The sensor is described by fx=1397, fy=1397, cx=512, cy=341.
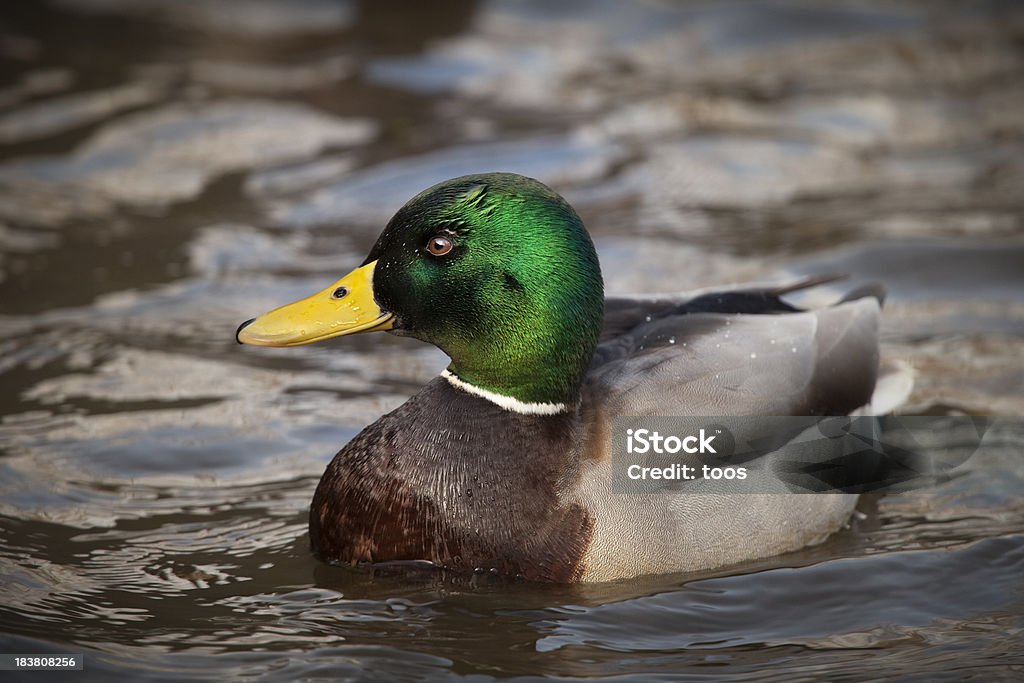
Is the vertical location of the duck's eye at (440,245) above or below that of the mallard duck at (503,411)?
above

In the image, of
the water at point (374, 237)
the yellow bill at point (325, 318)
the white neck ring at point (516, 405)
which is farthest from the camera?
the white neck ring at point (516, 405)

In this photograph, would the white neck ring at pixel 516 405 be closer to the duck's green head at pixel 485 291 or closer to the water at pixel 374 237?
the duck's green head at pixel 485 291

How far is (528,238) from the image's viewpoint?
468cm

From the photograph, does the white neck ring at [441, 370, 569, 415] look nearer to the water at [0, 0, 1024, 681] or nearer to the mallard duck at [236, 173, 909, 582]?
the mallard duck at [236, 173, 909, 582]

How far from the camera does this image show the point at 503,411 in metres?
4.84

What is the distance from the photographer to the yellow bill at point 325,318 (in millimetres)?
4652

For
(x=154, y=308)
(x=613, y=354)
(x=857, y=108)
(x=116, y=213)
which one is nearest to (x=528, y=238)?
(x=613, y=354)

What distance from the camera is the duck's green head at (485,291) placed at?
468 centimetres

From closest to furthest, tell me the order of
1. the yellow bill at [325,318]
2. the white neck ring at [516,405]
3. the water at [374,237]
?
the water at [374,237] < the yellow bill at [325,318] < the white neck ring at [516,405]

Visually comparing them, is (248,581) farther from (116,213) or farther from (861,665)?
(116,213)

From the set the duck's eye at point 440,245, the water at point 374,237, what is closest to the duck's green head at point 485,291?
the duck's eye at point 440,245

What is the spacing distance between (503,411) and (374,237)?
12.3ft

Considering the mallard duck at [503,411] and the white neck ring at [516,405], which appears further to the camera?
the white neck ring at [516,405]

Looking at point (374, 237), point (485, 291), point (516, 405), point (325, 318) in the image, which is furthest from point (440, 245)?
point (374, 237)
